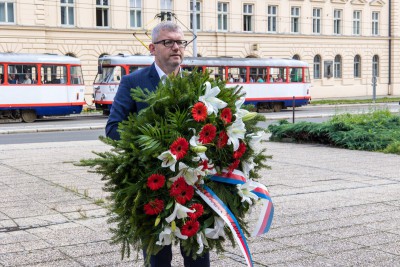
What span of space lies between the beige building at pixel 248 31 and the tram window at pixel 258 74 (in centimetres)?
619

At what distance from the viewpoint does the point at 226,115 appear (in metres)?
4.04

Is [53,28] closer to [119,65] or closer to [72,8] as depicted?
[72,8]

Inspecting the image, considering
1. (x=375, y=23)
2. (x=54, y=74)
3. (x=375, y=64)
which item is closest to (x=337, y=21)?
(x=375, y=23)

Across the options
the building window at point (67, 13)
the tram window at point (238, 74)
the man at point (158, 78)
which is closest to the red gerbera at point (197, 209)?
the man at point (158, 78)

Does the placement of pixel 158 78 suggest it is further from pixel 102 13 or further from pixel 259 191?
pixel 102 13

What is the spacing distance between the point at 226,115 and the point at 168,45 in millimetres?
677

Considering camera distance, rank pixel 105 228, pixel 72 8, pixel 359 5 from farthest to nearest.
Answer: pixel 359 5
pixel 72 8
pixel 105 228

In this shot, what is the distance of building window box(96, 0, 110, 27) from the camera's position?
4297 centimetres

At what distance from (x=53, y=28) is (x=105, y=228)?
34.7m

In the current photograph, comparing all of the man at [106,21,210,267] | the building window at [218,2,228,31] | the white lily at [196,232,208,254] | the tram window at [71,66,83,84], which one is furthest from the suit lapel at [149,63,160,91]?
the building window at [218,2,228,31]

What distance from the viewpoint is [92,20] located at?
4247cm

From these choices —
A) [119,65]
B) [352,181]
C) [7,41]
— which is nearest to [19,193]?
[352,181]

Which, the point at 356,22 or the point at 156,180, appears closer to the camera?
the point at 156,180

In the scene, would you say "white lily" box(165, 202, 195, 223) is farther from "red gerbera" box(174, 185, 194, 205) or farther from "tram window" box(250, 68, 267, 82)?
"tram window" box(250, 68, 267, 82)
